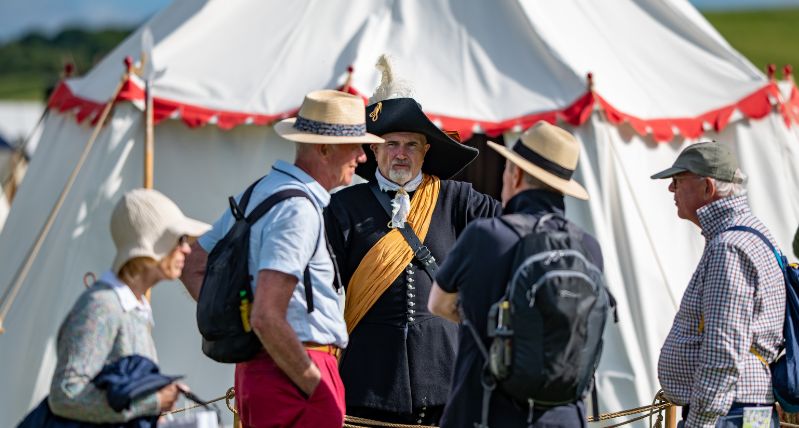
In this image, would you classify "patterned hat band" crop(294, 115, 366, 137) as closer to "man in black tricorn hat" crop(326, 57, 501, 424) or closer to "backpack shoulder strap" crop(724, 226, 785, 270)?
"man in black tricorn hat" crop(326, 57, 501, 424)

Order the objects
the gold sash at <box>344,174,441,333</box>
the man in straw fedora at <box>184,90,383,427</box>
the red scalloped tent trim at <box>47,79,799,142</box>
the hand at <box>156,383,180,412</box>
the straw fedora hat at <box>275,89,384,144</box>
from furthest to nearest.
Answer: the red scalloped tent trim at <box>47,79,799,142</box>
the gold sash at <box>344,174,441,333</box>
the straw fedora hat at <box>275,89,384,144</box>
the man in straw fedora at <box>184,90,383,427</box>
the hand at <box>156,383,180,412</box>

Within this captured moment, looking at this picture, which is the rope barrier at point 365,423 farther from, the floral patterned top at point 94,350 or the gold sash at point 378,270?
the floral patterned top at point 94,350

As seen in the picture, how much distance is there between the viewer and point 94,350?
A: 311 centimetres

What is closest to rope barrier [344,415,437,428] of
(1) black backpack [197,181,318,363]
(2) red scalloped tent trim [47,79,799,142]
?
(1) black backpack [197,181,318,363]

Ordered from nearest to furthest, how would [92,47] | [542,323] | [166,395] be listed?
[166,395]
[542,323]
[92,47]

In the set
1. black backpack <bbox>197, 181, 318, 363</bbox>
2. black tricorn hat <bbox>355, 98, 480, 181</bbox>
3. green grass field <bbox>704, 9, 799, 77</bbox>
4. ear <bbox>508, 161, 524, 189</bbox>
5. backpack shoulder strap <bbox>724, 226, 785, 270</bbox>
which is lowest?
black backpack <bbox>197, 181, 318, 363</bbox>

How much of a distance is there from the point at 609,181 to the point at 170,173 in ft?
8.04

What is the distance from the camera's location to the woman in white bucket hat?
310cm

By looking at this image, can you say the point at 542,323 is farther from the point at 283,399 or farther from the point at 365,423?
the point at 365,423

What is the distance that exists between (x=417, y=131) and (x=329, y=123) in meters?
0.95

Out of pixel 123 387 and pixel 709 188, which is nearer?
pixel 123 387

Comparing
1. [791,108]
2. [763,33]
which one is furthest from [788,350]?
[763,33]

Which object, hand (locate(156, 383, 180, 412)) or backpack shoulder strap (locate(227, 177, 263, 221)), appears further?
backpack shoulder strap (locate(227, 177, 263, 221))

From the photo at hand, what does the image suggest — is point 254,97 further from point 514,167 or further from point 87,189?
point 514,167
